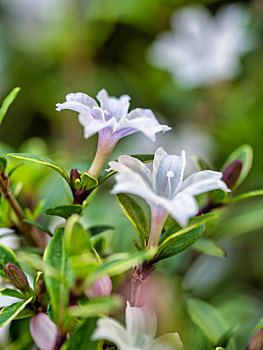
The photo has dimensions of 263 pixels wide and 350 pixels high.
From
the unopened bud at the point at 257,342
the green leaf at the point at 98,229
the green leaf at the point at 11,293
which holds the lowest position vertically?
the unopened bud at the point at 257,342

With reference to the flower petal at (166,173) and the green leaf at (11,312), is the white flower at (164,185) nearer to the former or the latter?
the flower petal at (166,173)

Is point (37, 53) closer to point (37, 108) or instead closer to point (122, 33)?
point (37, 108)

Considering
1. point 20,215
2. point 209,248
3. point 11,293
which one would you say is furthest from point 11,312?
point 209,248

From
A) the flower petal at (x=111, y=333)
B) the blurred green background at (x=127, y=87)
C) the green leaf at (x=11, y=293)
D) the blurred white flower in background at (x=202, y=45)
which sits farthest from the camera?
the blurred white flower in background at (x=202, y=45)

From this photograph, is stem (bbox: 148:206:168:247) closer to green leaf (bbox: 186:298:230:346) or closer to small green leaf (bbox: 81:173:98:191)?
small green leaf (bbox: 81:173:98:191)

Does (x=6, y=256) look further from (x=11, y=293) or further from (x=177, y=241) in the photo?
(x=177, y=241)

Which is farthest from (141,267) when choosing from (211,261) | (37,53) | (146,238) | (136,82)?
(37,53)

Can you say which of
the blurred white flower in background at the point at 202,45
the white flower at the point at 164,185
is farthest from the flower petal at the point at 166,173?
the blurred white flower in background at the point at 202,45
